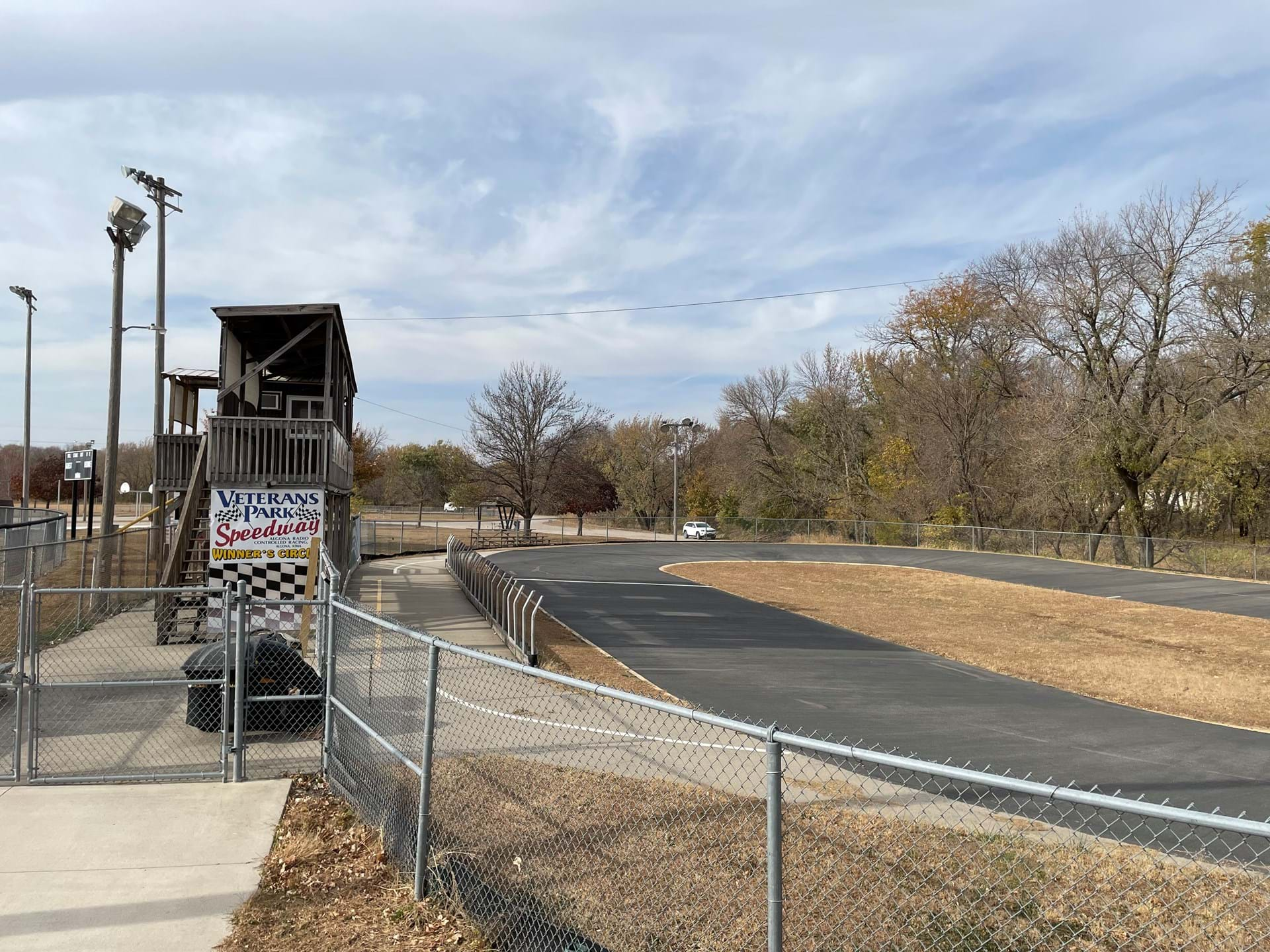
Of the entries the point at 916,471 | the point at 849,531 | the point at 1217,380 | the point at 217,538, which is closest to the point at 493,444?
the point at 849,531

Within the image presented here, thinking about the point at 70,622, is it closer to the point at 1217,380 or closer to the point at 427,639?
the point at 427,639

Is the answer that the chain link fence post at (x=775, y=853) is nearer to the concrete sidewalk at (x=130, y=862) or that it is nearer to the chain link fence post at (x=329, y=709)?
the concrete sidewalk at (x=130, y=862)

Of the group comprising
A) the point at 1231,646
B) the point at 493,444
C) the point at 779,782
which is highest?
the point at 493,444

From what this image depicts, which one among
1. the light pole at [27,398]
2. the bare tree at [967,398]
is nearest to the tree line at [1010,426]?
Answer: the bare tree at [967,398]

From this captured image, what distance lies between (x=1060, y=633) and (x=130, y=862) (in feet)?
68.6

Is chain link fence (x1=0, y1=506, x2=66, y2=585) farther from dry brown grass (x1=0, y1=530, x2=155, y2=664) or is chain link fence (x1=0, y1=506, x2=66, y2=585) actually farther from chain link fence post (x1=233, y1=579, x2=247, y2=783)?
chain link fence post (x1=233, y1=579, x2=247, y2=783)

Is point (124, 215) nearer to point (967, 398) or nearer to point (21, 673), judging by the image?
point (21, 673)

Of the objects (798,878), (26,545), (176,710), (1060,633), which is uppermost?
(26,545)

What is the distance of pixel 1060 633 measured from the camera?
71.3 feet

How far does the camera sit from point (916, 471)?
5562 centimetres

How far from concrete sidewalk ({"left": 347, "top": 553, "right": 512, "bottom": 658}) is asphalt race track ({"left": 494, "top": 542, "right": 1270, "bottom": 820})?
2.19m

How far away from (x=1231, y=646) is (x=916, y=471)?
36.0 meters

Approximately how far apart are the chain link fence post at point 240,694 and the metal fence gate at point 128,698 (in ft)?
0.32

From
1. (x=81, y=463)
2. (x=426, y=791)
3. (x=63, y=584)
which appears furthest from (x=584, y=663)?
(x=81, y=463)
